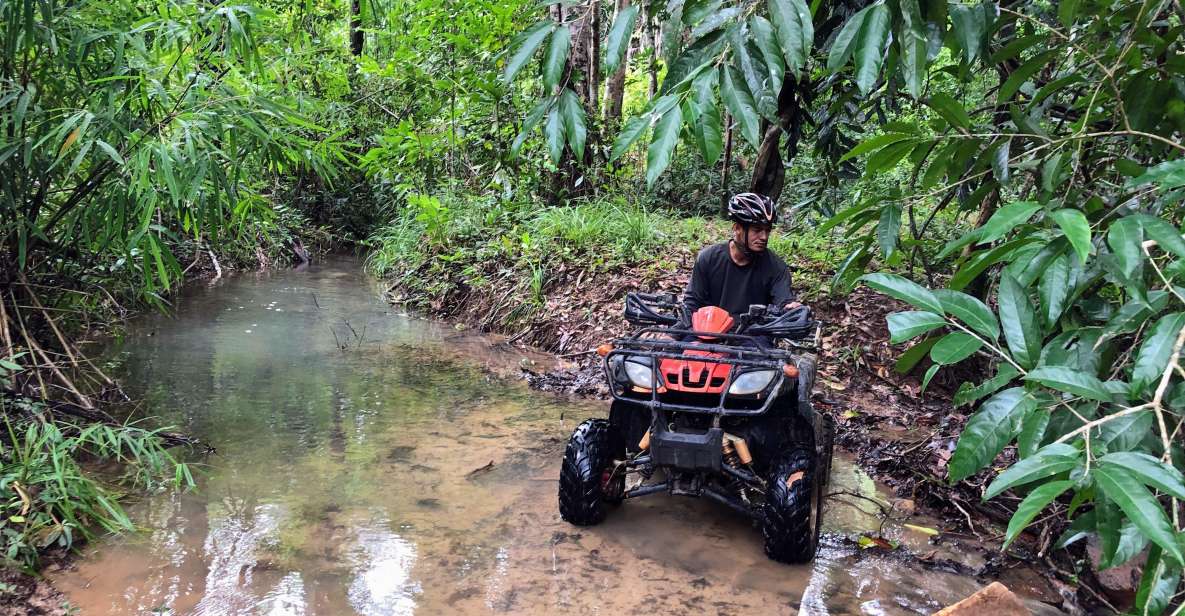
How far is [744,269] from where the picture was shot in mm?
4742

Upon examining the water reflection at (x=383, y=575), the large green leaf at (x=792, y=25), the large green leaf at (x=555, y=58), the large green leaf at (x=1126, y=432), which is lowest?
the water reflection at (x=383, y=575)

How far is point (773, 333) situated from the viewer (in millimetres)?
3947

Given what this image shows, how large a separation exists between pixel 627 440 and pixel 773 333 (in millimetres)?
909

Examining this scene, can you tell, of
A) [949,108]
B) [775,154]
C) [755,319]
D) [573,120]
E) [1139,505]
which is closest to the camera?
[1139,505]

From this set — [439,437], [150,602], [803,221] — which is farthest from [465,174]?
[150,602]

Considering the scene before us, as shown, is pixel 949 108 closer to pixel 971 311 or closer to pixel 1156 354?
pixel 971 311

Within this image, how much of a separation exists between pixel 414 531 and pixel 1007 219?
3.18m

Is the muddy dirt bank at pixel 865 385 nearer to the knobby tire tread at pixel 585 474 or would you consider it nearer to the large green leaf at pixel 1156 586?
the knobby tire tread at pixel 585 474

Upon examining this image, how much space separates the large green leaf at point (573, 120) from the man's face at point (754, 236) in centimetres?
291

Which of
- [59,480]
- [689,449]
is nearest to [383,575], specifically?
[689,449]

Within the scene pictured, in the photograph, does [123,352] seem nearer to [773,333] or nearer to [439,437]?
[439,437]

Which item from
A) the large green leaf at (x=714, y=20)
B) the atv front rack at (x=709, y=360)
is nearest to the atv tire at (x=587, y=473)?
the atv front rack at (x=709, y=360)

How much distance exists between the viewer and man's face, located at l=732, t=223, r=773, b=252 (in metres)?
4.54

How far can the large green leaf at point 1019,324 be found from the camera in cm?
163
